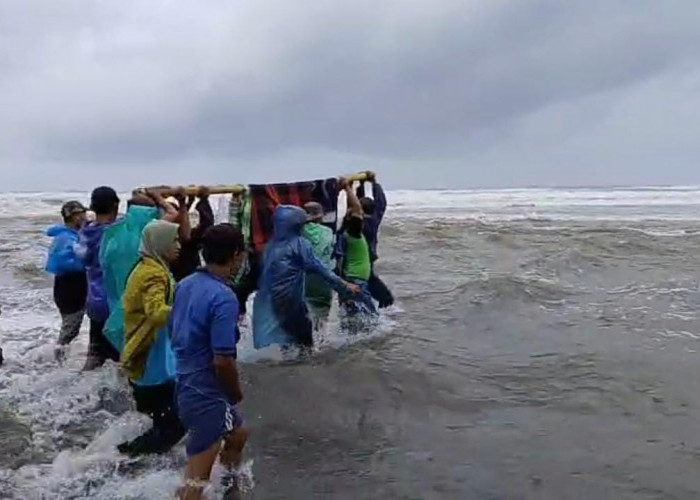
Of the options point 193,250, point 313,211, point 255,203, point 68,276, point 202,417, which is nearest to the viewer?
point 202,417

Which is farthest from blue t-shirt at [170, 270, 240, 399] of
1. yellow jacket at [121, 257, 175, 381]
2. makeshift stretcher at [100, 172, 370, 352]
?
makeshift stretcher at [100, 172, 370, 352]

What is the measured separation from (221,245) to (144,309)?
1070mm

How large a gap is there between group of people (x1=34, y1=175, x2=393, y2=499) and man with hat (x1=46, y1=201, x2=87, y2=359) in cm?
1

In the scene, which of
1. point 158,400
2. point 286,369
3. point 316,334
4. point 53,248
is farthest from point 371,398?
point 53,248

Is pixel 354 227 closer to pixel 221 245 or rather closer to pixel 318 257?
pixel 318 257

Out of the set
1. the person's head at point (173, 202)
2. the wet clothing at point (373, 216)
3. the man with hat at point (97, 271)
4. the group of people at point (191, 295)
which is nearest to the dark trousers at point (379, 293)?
the group of people at point (191, 295)

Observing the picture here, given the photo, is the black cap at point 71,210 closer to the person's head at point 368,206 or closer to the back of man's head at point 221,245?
the person's head at point 368,206

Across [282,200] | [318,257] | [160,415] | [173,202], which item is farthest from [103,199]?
[318,257]

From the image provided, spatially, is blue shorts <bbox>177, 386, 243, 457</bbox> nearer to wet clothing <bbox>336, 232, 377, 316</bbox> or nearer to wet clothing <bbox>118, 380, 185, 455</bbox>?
wet clothing <bbox>118, 380, 185, 455</bbox>

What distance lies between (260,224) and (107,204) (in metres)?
2.30

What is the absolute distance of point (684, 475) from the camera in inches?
233

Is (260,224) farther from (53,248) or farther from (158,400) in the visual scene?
(158,400)

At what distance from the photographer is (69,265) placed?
26.1 ft

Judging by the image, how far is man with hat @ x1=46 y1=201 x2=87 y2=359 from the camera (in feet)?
25.8
